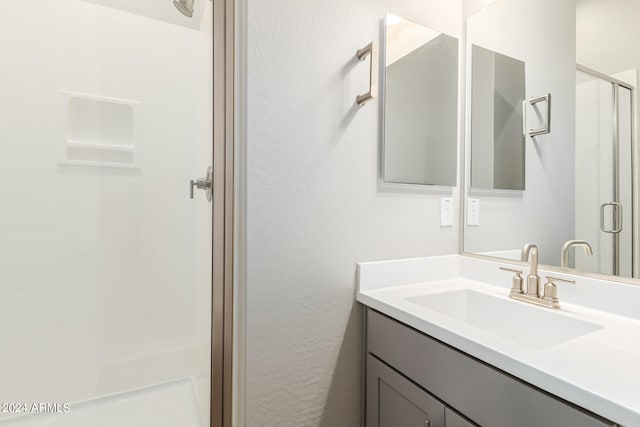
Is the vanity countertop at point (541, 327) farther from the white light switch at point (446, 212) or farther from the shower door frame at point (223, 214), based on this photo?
the shower door frame at point (223, 214)

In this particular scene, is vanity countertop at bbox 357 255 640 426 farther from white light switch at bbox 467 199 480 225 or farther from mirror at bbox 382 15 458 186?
mirror at bbox 382 15 458 186

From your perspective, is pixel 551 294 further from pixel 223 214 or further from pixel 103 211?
pixel 103 211

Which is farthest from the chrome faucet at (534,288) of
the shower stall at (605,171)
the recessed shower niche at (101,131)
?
the recessed shower niche at (101,131)

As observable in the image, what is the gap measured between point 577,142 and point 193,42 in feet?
5.89

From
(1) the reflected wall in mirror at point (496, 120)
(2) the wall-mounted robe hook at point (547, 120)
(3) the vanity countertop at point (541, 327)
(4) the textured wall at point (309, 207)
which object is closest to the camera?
(3) the vanity countertop at point (541, 327)

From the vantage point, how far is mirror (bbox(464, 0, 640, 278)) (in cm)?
80

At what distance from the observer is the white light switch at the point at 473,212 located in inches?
47.2

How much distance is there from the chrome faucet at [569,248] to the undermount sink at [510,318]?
0.19 metres

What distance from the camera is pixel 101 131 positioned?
1.53 metres

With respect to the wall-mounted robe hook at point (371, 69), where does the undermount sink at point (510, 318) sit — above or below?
below

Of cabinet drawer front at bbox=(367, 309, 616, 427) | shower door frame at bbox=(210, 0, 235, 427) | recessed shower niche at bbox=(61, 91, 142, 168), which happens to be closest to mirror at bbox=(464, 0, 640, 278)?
cabinet drawer front at bbox=(367, 309, 616, 427)

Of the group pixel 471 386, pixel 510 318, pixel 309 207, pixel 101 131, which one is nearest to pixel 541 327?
pixel 510 318

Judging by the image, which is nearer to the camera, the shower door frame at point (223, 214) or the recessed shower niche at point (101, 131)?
the shower door frame at point (223, 214)

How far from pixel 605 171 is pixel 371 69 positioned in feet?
2.37
